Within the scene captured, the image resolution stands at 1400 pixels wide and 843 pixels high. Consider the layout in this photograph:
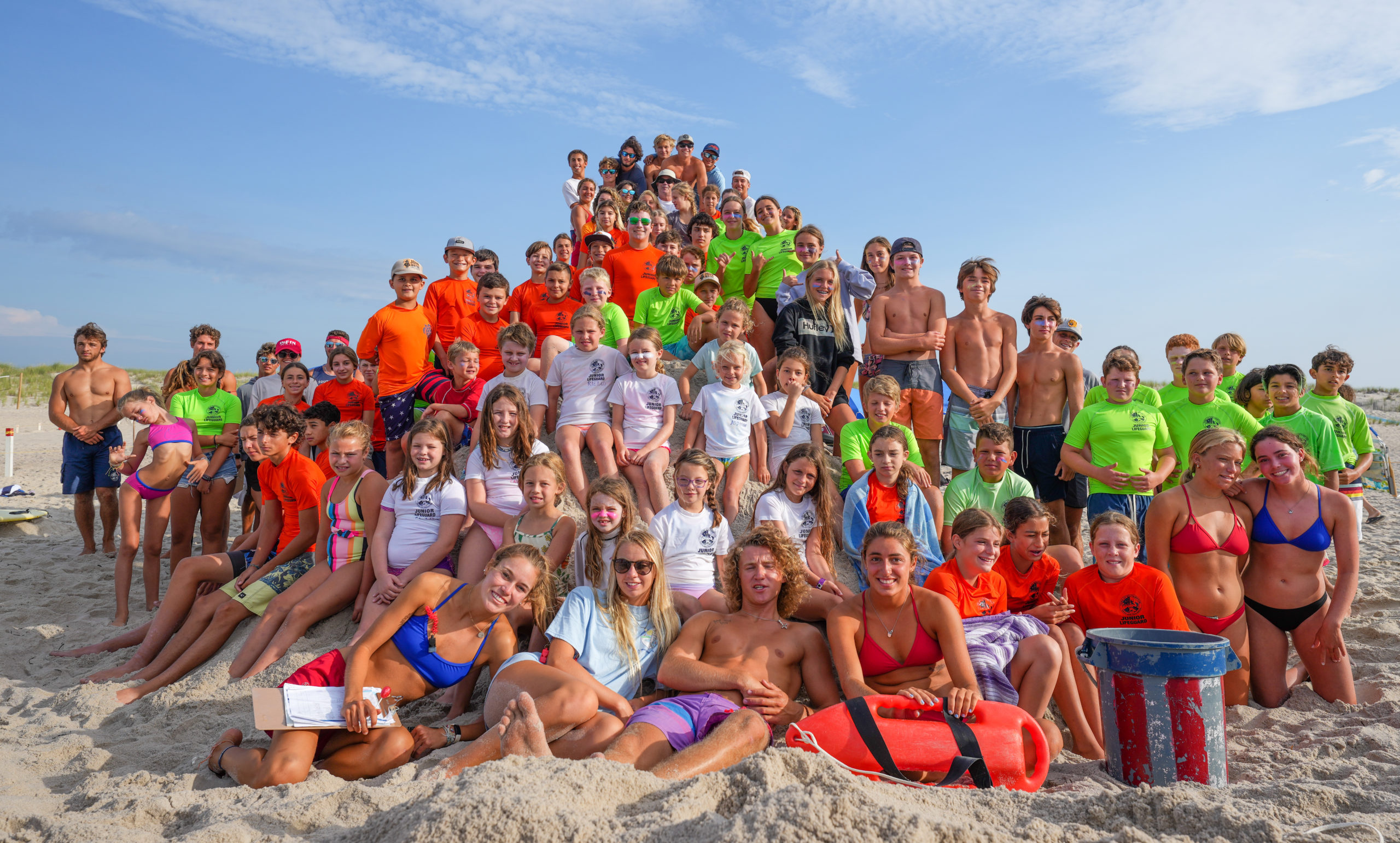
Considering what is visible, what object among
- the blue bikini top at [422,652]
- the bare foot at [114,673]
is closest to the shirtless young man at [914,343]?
the blue bikini top at [422,652]

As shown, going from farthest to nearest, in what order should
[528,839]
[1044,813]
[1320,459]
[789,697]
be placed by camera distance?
[1320,459] → [789,697] → [1044,813] → [528,839]

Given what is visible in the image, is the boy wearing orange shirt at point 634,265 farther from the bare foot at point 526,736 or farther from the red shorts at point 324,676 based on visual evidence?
the bare foot at point 526,736

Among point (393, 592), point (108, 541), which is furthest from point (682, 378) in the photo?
point (108, 541)

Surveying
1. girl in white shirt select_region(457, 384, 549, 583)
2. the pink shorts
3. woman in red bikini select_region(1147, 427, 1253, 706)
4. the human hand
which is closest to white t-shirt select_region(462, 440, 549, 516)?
girl in white shirt select_region(457, 384, 549, 583)

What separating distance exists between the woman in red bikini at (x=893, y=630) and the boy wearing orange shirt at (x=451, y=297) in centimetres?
504

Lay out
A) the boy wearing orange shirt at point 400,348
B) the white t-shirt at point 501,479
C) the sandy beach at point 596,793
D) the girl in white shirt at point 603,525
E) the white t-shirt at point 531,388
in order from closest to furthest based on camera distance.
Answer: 1. the sandy beach at point 596,793
2. the girl in white shirt at point 603,525
3. the white t-shirt at point 501,479
4. the white t-shirt at point 531,388
5. the boy wearing orange shirt at point 400,348

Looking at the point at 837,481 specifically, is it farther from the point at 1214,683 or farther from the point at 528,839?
the point at 528,839

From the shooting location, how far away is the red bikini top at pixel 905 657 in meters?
3.94

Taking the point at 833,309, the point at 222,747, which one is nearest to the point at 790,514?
the point at 833,309

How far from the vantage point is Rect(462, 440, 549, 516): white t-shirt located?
17.9 feet

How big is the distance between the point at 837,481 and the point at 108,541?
810 centimetres

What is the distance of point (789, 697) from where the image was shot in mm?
4176

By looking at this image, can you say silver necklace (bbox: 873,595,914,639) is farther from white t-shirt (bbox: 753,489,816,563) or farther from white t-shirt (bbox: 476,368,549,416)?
white t-shirt (bbox: 476,368,549,416)

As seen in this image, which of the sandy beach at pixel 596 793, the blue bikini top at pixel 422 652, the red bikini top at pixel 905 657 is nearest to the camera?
the sandy beach at pixel 596 793
